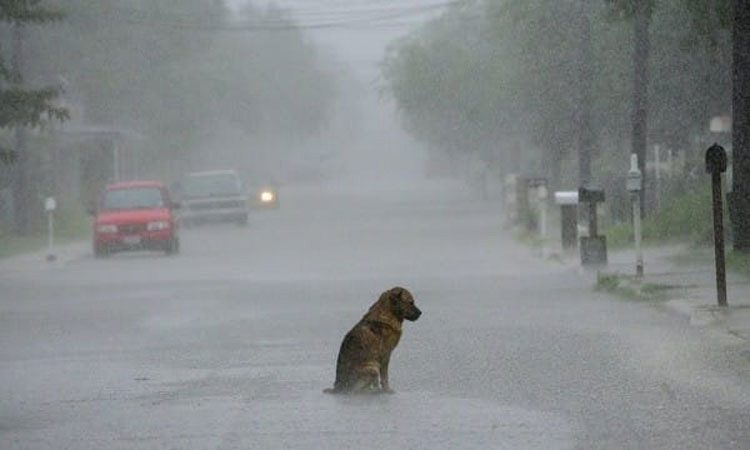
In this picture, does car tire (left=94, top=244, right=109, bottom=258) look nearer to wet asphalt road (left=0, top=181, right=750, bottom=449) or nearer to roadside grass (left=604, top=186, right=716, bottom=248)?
wet asphalt road (left=0, top=181, right=750, bottom=449)

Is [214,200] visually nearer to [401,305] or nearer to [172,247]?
[172,247]

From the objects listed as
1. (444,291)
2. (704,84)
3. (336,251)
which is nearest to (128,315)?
(444,291)

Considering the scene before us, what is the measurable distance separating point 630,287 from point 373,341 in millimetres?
11704

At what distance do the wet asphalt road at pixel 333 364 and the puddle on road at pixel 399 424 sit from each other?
2 centimetres

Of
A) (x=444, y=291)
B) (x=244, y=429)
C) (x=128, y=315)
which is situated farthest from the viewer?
(x=444, y=291)

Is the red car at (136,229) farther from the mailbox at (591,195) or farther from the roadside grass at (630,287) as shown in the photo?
the roadside grass at (630,287)

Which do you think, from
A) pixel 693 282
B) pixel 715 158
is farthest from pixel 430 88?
pixel 715 158

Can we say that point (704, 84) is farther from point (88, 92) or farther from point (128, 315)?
point (88, 92)

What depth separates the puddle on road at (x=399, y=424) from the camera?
37.2 feet

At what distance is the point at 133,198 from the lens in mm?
45375

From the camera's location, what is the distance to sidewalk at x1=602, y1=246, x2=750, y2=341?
62.6ft

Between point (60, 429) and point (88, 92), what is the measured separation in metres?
66.3

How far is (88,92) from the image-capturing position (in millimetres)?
77812

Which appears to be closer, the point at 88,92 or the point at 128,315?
the point at 128,315
